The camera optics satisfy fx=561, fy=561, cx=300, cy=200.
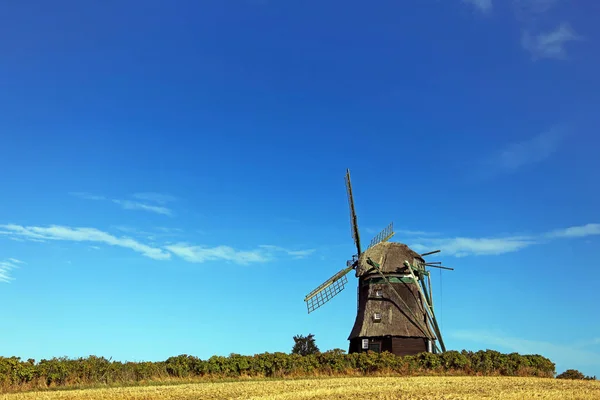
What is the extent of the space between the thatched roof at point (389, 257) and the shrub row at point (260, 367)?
28.3 feet

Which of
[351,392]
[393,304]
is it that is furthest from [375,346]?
[351,392]

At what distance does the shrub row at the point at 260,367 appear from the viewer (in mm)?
28000

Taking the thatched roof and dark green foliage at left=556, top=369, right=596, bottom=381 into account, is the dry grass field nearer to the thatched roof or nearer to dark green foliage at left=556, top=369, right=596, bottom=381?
dark green foliage at left=556, top=369, right=596, bottom=381

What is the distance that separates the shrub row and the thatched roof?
864 cm

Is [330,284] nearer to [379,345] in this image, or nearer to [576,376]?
[379,345]

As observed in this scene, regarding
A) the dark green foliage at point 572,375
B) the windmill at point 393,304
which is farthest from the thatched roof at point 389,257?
the dark green foliage at point 572,375

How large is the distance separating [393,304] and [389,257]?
3.73m

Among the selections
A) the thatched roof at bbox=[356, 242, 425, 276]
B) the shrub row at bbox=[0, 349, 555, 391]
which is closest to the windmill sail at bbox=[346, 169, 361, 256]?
the thatched roof at bbox=[356, 242, 425, 276]

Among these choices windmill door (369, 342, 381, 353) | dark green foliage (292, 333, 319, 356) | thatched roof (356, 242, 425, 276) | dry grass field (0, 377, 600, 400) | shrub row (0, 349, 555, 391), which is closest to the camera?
dry grass field (0, 377, 600, 400)

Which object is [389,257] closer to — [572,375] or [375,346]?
[375,346]

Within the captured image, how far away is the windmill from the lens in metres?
41.0

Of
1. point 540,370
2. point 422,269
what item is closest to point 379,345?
point 422,269

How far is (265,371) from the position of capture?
33.0m

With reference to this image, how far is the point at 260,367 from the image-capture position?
32.9 m
